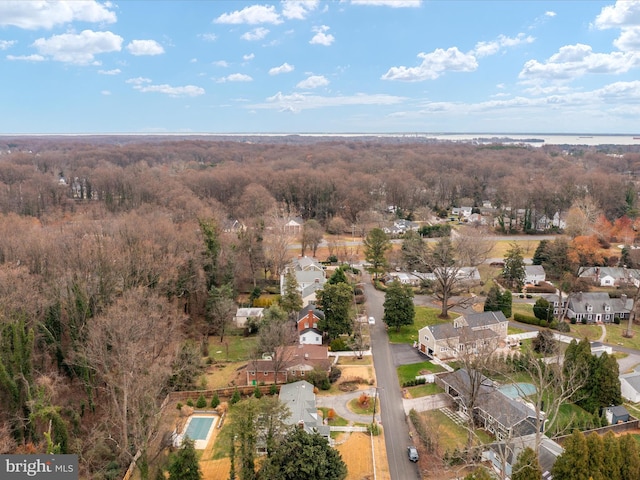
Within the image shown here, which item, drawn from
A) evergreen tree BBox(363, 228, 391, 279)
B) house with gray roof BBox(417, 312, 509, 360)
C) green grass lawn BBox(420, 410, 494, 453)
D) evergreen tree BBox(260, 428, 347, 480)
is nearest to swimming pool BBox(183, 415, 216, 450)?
evergreen tree BBox(260, 428, 347, 480)

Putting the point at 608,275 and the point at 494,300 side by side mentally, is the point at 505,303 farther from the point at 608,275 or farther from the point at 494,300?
the point at 608,275

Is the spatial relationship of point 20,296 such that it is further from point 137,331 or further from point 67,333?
point 137,331

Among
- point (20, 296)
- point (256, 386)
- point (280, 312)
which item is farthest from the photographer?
point (280, 312)

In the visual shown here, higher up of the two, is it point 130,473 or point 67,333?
point 67,333

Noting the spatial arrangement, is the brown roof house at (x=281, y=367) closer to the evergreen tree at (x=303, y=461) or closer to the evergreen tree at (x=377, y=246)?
the evergreen tree at (x=303, y=461)

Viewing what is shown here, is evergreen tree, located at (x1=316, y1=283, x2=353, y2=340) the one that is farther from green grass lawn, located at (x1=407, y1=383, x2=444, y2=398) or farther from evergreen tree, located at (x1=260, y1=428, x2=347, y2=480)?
evergreen tree, located at (x1=260, y1=428, x2=347, y2=480)

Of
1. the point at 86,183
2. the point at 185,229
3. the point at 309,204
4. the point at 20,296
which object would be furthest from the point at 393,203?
the point at 20,296
